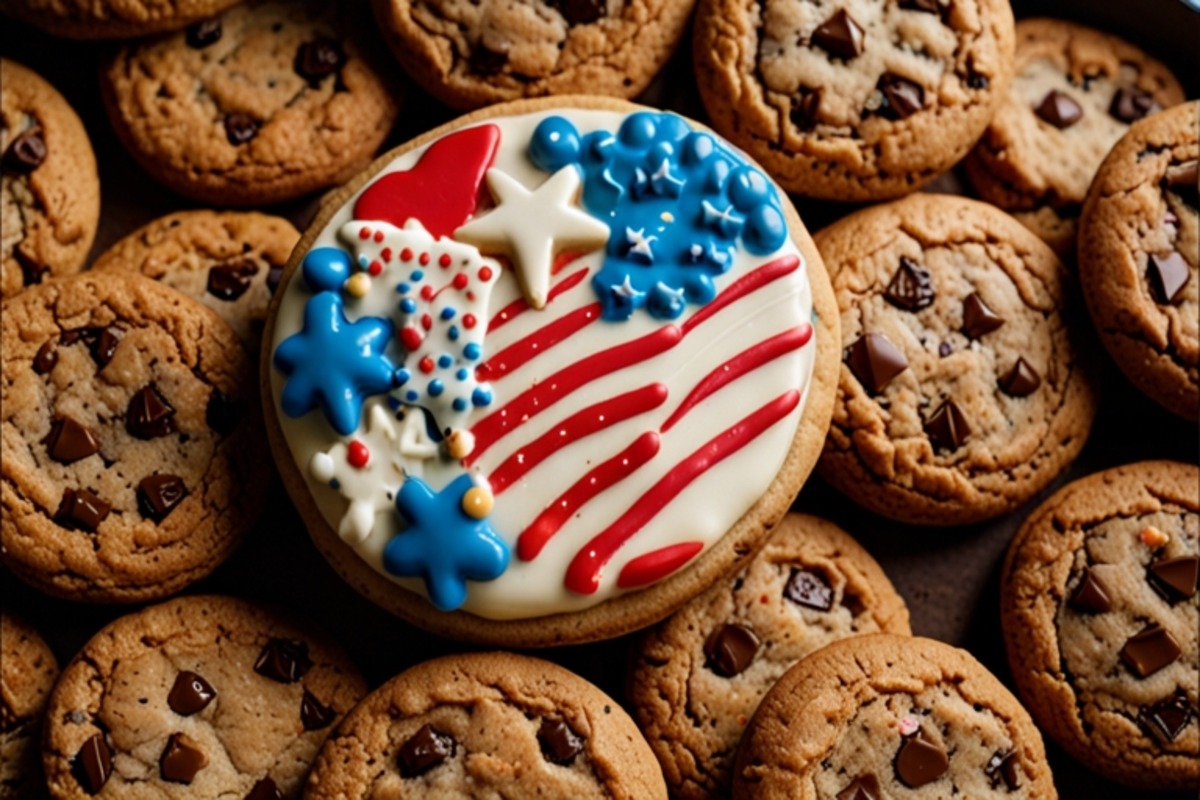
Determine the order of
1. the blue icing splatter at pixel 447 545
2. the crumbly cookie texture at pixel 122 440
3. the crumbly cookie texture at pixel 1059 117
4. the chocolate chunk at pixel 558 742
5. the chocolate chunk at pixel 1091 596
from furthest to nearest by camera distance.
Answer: the crumbly cookie texture at pixel 1059 117
the chocolate chunk at pixel 1091 596
the crumbly cookie texture at pixel 122 440
the chocolate chunk at pixel 558 742
the blue icing splatter at pixel 447 545

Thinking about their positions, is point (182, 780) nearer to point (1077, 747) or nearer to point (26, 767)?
point (26, 767)

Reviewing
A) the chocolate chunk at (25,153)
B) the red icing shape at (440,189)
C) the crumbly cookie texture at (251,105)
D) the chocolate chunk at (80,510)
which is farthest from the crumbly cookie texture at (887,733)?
the chocolate chunk at (25,153)

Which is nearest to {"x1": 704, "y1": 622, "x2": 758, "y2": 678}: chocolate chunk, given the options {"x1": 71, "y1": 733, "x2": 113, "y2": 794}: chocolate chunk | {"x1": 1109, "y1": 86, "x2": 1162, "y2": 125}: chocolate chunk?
{"x1": 71, "y1": 733, "x2": 113, "y2": 794}: chocolate chunk

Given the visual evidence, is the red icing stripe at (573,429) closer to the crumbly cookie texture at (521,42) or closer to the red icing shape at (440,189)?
the red icing shape at (440,189)

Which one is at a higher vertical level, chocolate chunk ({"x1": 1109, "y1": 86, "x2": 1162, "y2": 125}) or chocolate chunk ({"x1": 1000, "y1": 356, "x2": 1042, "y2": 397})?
Result: chocolate chunk ({"x1": 1109, "y1": 86, "x2": 1162, "y2": 125})

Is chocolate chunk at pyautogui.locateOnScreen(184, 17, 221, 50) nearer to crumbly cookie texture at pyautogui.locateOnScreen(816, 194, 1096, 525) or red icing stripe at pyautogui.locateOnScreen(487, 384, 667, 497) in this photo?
red icing stripe at pyautogui.locateOnScreen(487, 384, 667, 497)
